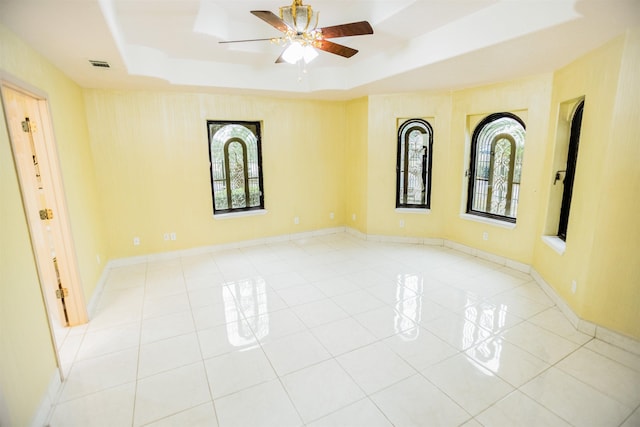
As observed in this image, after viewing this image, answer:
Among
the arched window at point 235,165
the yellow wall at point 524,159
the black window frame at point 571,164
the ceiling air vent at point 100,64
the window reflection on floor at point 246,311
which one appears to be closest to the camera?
the window reflection on floor at point 246,311

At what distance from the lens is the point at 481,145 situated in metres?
4.68

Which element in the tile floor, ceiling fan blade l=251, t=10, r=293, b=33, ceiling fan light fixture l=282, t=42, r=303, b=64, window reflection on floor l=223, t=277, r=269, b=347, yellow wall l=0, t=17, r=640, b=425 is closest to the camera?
the tile floor

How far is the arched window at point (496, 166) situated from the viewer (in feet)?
14.2

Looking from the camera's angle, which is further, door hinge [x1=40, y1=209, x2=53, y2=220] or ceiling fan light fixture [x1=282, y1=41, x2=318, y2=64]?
door hinge [x1=40, y1=209, x2=53, y2=220]

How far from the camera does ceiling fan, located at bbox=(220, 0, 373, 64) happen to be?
234 centimetres

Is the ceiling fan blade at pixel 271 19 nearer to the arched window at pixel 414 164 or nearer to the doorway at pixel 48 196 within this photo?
the doorway at pixel 48 196

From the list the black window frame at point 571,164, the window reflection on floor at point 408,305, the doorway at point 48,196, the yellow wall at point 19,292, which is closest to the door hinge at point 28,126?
the doorway at point 48,196

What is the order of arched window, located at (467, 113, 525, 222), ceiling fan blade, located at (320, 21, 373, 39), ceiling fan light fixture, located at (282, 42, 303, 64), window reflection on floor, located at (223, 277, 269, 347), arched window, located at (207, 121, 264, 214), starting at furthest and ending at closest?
arched window, located at (207, 121, 264, 214) < arched window, located at (467, 113, 525, 222) < window reflection on floor, located at (223, 277, 269, 347) < ceiling fan light fixture, located at (282, 42, 303, 64) < ceiling fan blade, located at (320, 21, 373, 39)

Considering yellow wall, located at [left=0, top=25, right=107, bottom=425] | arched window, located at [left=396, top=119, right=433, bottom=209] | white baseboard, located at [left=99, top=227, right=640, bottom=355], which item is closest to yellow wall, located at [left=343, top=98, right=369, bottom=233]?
white baseboard, located at [left=99, top=227, right=640, bottom=355]

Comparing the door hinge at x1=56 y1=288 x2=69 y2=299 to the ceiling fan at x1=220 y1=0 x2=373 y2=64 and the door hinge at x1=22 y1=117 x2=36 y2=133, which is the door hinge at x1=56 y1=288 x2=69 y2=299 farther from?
the ceiling fan at x1=220 y1=0 x2=373 y2=64

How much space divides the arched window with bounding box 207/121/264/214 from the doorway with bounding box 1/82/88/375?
2.27 m

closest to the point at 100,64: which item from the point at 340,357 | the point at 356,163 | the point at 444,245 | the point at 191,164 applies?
the point at 191,164

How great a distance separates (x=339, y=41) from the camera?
141 inches

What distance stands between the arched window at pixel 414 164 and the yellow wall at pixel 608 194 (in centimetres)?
222
